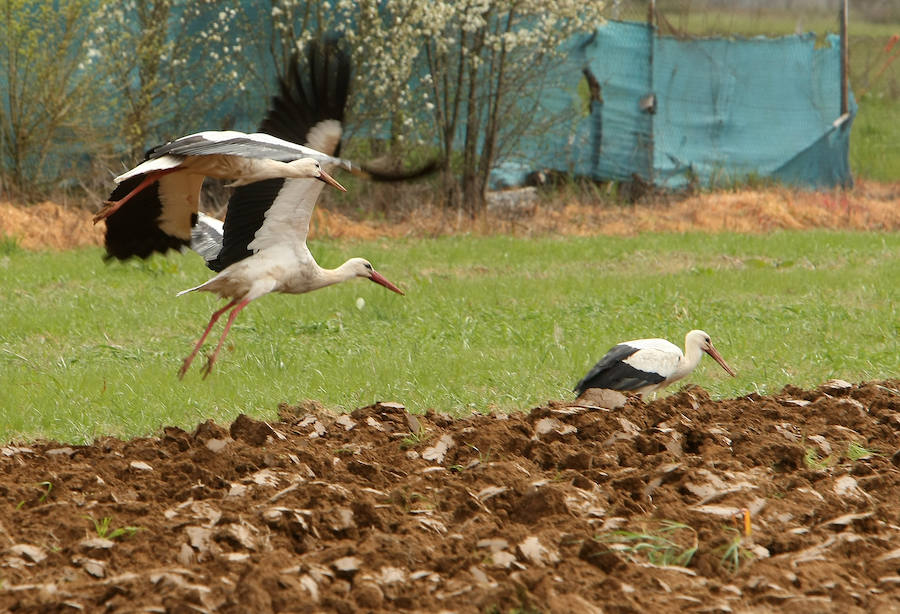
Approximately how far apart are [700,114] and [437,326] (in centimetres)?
1031

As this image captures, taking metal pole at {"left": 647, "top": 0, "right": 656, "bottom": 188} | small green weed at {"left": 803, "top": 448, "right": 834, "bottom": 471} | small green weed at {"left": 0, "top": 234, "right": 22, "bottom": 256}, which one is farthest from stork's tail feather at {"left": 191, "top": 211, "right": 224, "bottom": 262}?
metal pole at {"left": 647, "top": 0, "right": 656, "bottom": 188}

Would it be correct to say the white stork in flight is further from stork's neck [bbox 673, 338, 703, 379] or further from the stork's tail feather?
stork's neck [bbox 673, 338, 703, 379]

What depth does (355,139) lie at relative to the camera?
16516 mm

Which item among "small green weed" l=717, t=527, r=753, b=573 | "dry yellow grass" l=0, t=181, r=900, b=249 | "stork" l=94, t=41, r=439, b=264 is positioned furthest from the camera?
"dry yellow grass" l=0, t=181, r=900, b=249

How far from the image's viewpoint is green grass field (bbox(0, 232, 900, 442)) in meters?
6.80

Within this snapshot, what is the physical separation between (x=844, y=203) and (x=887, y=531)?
14.6 m

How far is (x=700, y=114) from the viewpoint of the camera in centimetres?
1817

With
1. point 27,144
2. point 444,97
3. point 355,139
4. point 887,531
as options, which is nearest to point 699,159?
point 444,97

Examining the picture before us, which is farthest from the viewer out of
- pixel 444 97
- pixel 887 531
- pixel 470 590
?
pixel 444 97

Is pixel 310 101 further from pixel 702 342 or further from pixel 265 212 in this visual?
pixel 702 342

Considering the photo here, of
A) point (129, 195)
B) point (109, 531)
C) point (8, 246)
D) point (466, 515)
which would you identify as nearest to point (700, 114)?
point (8, 246)

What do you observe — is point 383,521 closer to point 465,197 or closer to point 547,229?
point 547,229

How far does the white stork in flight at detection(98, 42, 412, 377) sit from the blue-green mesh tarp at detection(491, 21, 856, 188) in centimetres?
1082

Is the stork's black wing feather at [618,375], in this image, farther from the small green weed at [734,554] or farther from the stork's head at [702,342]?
the small green weed at [734,554]
